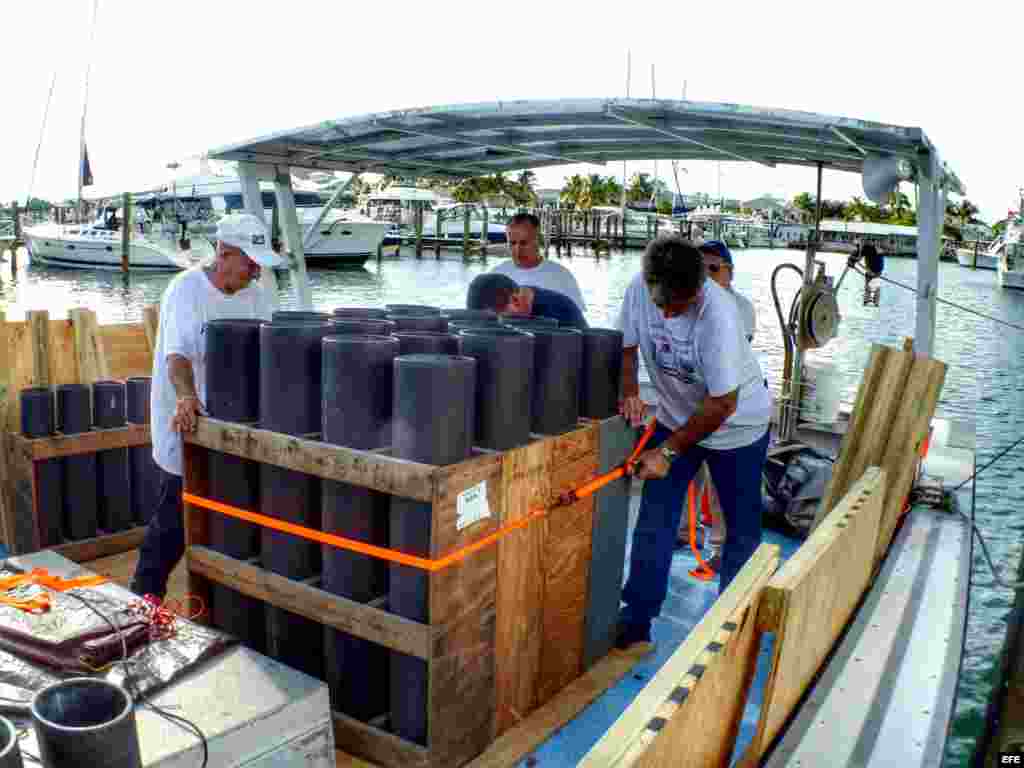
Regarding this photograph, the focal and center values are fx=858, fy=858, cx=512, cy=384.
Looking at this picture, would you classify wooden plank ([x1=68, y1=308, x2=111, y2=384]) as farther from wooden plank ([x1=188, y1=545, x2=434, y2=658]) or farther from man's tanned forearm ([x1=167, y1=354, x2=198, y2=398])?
wooden plank ([x1=188, y1=545, x2=434, y2=658])

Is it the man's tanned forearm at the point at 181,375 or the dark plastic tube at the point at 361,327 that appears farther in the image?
the man's tanned forearm at the point at 181,375

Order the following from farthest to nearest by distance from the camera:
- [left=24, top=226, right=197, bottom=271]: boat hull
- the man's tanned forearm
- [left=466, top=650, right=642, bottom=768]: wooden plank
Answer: [left=24, top=226, right=197, bottom=271]: boat hull, the man's tanned forearm, [left=466, top=650, right=642, bottom=768]: wooden plank

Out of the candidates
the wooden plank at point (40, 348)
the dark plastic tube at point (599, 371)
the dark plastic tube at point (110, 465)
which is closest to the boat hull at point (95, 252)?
the wooden plank at point (40, 348)

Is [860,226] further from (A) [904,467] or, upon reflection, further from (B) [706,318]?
(B) [706,318]

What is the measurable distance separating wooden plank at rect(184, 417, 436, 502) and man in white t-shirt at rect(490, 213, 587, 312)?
2.56m

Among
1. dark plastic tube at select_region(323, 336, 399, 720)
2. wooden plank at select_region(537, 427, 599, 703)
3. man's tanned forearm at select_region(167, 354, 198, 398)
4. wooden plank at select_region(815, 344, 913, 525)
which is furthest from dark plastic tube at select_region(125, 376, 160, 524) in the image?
wooden plank at select_region(815, 344, 913, 525)

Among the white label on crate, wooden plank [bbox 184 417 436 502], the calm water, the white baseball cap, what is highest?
the white baseball cap

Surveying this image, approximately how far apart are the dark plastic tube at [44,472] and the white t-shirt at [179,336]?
154 centimetres

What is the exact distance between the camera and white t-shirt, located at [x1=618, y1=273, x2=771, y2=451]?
12.5 feet

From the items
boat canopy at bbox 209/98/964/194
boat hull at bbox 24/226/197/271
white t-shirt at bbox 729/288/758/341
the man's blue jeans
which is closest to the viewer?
the man's blue jeans

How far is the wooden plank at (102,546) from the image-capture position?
16.4 feet

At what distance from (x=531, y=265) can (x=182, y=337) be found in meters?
2.49

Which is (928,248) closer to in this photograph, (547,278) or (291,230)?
(547,278)

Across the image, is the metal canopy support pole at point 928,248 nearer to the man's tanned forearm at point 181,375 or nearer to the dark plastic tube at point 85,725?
the man's tanned forearm at point 181,375
